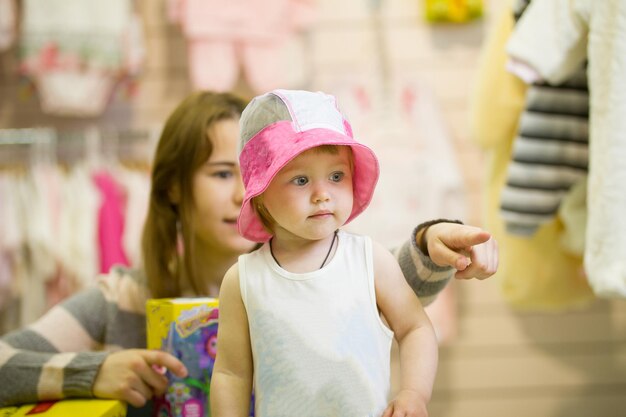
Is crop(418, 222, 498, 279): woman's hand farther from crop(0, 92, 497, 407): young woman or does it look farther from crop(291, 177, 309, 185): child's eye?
crop(0, 92, 497, 407): young woman

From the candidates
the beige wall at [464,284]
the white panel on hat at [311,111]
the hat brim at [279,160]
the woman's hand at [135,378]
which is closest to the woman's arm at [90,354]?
the woman's hand at [135,378]

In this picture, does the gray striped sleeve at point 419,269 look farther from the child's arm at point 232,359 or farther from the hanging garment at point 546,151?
the hanging garment at point 546,151

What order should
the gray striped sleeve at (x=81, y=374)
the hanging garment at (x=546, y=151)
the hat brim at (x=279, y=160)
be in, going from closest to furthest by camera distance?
the hat brim at (x=279, y=160) < the gray striped sleeve at (x=81, y=374) < the hanging garment at (x=546, y=151)

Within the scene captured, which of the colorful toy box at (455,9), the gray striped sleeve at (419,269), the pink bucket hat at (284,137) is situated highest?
the colorful toy box at (455,9)

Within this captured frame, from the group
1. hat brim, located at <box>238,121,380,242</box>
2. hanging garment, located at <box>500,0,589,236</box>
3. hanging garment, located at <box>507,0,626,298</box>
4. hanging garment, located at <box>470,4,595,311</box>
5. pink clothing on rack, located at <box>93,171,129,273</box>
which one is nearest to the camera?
hat brim, located at <box>238,121,380,242</box>

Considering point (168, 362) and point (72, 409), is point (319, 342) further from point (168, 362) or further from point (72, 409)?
point (72, 409)

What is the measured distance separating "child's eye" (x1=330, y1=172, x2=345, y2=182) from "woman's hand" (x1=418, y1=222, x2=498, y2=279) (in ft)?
0.36

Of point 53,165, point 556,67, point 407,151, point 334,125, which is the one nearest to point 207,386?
point 334,125

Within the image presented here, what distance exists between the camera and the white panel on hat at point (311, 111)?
63 centimetres

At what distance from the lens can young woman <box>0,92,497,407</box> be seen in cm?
98

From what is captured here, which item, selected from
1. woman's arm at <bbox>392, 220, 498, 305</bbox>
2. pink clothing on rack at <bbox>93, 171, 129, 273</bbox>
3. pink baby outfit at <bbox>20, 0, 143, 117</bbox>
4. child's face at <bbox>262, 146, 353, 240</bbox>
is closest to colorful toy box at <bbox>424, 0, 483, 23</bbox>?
pink baby outfit at <bbox>20, 0, 143, 117</bbox>

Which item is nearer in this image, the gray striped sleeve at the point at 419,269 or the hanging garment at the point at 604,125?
the gray striped sleeve at the point at 419,269

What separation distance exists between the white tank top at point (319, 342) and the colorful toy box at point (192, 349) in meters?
0.19

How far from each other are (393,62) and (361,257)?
1807mm
